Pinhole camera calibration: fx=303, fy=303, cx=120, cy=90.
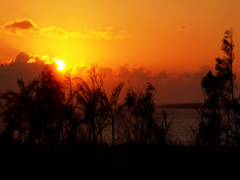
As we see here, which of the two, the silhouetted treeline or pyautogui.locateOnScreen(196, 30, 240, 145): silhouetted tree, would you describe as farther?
pyautogui.locateOnScreen(196, 30, 240, 145): silhouetted tree

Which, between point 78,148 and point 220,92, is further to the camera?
point 220,92

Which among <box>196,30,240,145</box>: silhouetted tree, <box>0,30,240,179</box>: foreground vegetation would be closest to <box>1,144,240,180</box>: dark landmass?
<box>0,30,240,179</box>: foreground vegetation

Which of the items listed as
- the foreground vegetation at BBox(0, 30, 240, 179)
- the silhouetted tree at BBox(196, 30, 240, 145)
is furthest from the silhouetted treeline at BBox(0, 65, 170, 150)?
the silhouetted tree at BBox(196, 30, 240, 145)

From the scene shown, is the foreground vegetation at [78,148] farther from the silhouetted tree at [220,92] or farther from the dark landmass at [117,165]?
the silhouetted tree at [220,92]

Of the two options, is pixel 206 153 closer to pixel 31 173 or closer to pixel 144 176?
pixel 144 176

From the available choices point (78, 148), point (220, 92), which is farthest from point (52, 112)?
point (220, 92)

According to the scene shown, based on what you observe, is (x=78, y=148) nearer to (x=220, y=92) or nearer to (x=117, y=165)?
(x=117, y=165)

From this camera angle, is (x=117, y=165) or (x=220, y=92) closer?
(x=117, y=165)

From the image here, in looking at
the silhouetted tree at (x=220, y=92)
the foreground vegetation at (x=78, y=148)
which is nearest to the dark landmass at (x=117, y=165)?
the foreground vegetation at (x=78, y=148)

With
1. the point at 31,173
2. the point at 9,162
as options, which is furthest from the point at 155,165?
the point at 9,162

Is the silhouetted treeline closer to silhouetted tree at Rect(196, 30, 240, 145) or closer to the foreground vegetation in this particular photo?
the foreground vegetation

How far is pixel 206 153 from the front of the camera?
13.1m

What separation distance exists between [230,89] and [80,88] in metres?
13.4

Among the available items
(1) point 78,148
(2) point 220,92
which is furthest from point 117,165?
(2) point 220,92
